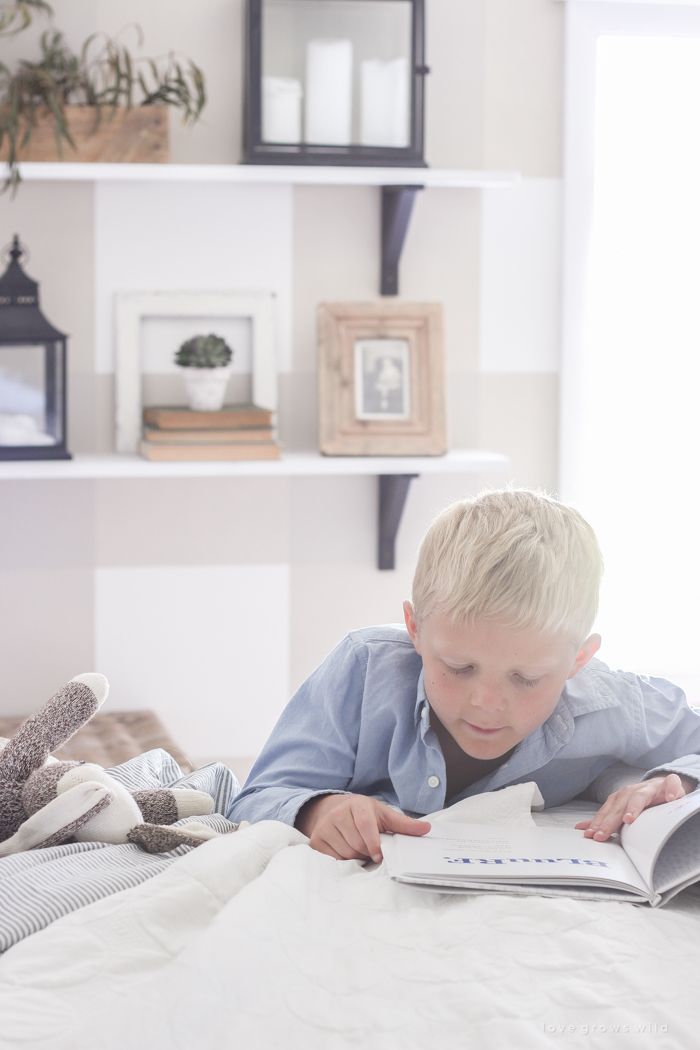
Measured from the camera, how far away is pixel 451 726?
918mm

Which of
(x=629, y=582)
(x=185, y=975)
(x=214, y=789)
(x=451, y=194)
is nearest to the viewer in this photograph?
(x=185, y=975)

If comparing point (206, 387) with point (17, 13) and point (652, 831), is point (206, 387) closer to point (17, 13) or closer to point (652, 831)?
point (17, 13)

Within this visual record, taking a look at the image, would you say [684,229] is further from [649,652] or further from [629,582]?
[649,652]

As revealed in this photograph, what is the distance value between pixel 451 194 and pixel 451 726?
1.15m

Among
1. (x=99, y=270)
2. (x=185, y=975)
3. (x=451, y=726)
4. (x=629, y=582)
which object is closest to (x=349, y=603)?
(x=629, y=582)

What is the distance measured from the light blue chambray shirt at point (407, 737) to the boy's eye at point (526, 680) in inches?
4.4

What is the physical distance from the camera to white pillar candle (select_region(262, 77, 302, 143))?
61.5 inches

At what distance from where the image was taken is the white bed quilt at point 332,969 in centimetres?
53

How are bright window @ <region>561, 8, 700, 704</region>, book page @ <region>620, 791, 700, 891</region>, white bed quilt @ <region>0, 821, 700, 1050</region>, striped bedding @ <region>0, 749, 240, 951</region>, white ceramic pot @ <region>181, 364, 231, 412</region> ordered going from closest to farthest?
1. white bed quilt @ <region>0, 821, 700, 1050</region>
2. striped bedding @ <region>0, 749, 240, 951</region>
3. book page @ <region>620, 791, 700, 891</region>
4. white ceramic pot @ <region>181, 364, 231, 412</region>
5. bright window @ <region>561, 8, 700, 704</region>

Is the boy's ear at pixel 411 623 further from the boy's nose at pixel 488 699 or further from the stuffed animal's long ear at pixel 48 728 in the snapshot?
the stuffed animal's long ear at pixel 48 728

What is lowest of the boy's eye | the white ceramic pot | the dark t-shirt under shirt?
the dark t-shirt under shirt

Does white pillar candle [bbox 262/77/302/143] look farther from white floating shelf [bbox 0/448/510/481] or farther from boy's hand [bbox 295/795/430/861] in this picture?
boy's hand [bbox 295/795/430/861]

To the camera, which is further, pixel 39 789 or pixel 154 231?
pixel 154 231

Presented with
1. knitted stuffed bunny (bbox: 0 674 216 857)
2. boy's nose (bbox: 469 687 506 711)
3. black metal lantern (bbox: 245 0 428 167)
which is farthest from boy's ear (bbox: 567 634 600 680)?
black metal lantern (bbox: 245 0 428 167)
